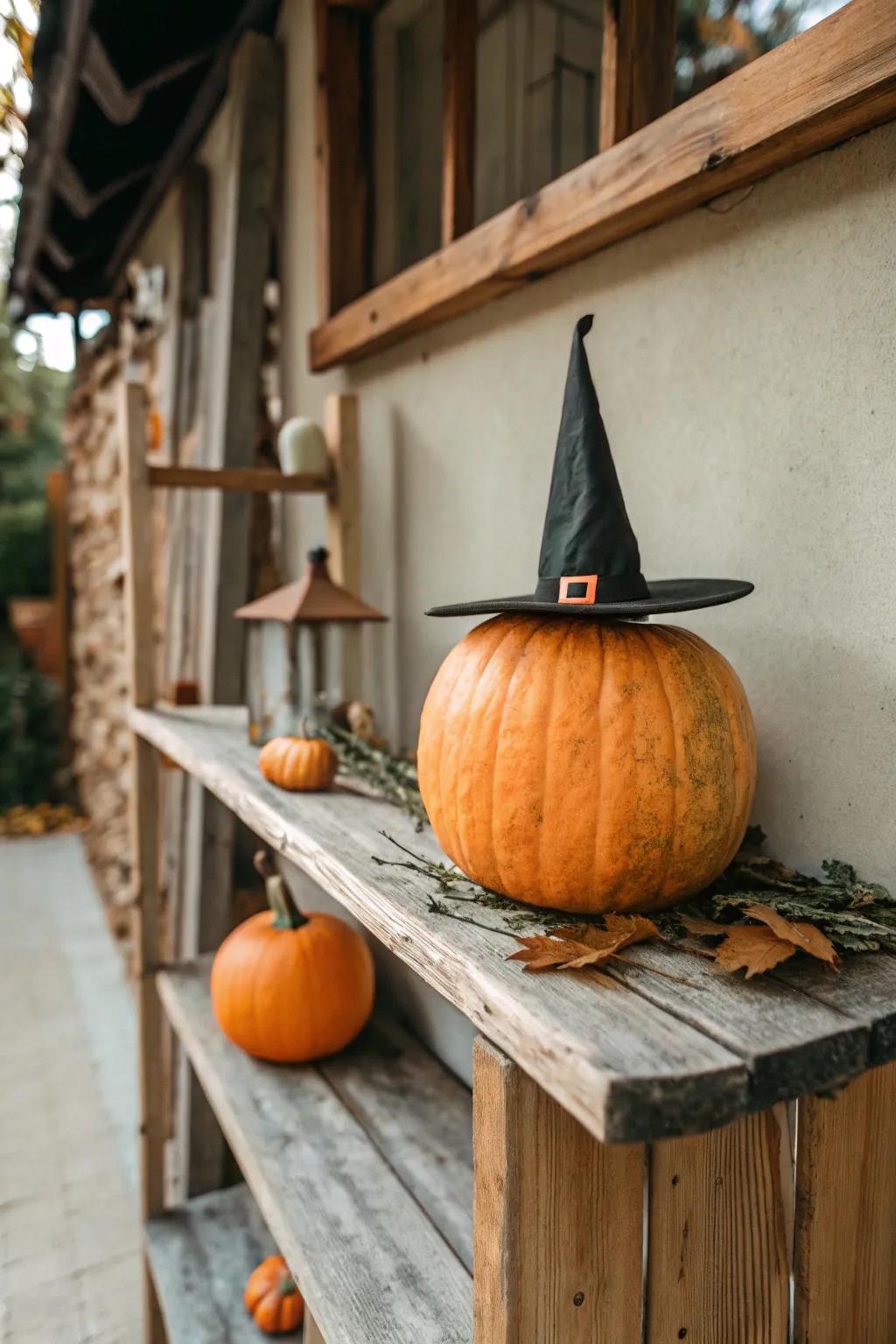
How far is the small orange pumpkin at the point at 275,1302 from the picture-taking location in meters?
1.62

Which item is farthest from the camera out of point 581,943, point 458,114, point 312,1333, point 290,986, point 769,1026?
point 290,986

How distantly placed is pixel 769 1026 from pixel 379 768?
34.3 inches

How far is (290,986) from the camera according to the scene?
158 cm

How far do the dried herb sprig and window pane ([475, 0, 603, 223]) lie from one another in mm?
1189

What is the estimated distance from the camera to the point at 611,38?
1.08 m

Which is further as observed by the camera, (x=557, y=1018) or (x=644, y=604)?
(x=644, y=604)

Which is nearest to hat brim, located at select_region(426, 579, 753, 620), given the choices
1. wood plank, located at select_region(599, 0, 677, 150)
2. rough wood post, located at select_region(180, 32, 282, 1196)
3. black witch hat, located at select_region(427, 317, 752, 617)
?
black witch hat, located at select_region(427, 317, 752, 617)

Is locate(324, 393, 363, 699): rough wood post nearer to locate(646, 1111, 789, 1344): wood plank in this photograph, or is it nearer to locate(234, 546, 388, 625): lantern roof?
locate(234, 546, 388, 625): lantern roof

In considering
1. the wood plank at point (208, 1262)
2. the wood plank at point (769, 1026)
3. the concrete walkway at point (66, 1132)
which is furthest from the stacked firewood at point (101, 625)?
the wood plank at point (769, 1026)

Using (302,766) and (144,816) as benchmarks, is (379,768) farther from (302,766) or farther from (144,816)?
(144,816)

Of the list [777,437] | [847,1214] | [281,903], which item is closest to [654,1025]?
[847,1214]

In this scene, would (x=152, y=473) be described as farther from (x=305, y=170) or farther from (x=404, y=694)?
(x=305, y=170)

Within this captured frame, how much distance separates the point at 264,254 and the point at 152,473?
0.78 meters

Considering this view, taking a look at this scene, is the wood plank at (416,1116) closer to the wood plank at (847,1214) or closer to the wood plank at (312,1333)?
the wood plank at (312,1333)
